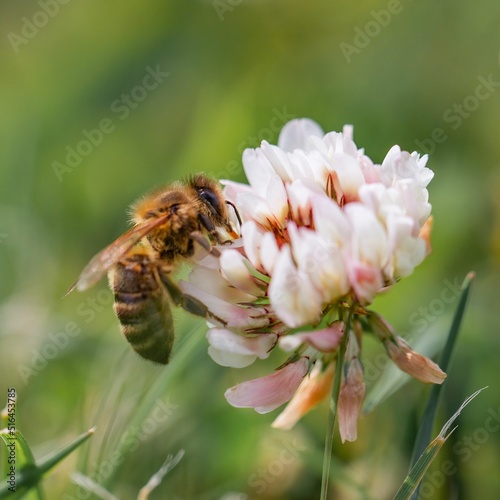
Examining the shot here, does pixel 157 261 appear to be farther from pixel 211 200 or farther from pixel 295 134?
pixel 295 134

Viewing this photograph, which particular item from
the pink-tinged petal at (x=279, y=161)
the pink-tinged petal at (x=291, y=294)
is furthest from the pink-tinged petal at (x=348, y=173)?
the pink-tinged petal at (x=291, y=294)

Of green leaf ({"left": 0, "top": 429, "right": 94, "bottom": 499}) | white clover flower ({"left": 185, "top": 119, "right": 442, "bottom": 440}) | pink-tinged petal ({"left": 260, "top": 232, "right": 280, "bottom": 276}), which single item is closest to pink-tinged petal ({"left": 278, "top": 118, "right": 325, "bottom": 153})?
white clover flower ({"left": 185, "top": 119, "right": 442, "bottom": 440})

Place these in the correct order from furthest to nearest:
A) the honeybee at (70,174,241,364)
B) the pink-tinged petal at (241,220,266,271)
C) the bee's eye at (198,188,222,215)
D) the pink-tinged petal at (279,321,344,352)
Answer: the bee's eye at (198,188,222,215), the honeybee at (70,174,241,364), the pink-tinged petal at (241,220,266,271), the pink-tinged petal at (279,321,344,352)

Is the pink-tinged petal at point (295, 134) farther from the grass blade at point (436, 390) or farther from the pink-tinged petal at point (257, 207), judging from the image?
the grass blade at point (436, 390)

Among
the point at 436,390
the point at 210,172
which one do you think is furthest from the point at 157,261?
Answer: the point at 210,172

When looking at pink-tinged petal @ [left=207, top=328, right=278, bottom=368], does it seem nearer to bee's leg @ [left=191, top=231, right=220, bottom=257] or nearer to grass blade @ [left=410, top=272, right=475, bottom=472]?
bee's leg @ [left=191, top=231, right=220, bottom=257]
